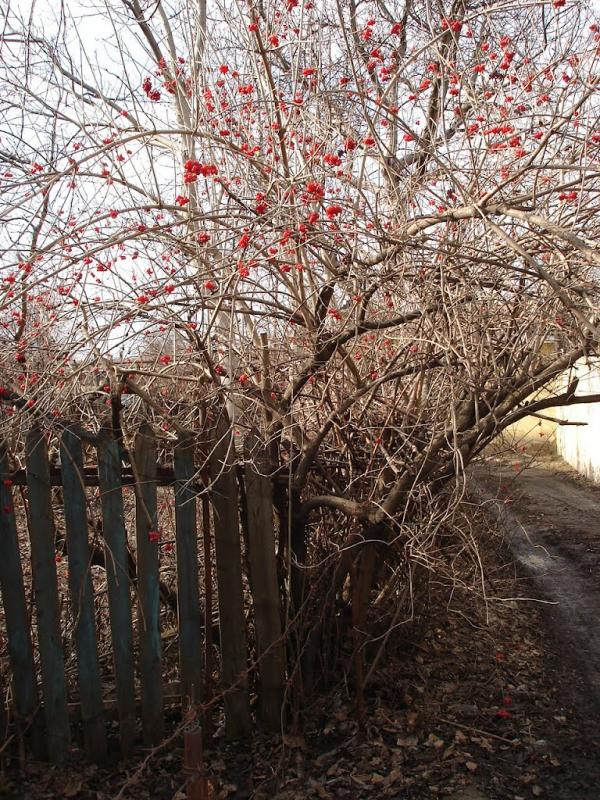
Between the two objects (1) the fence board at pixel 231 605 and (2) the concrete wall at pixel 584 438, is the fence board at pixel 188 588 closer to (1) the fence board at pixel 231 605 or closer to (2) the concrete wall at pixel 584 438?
(1) the fence board at pixel 231 605

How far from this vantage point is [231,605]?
3.87m

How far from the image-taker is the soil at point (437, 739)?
3.57 metres

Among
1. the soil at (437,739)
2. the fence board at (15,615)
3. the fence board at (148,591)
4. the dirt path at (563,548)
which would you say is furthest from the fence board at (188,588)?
the dirt path at (563,548)

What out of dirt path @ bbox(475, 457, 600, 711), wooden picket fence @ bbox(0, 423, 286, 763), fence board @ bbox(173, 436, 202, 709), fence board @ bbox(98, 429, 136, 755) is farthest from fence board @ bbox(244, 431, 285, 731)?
dirt path @ bbox(475, 457, 600, 711)

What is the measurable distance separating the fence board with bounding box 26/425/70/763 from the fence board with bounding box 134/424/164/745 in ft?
1.23

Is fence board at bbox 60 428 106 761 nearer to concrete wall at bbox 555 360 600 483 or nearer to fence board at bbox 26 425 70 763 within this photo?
fence board at bbox 26 425 70 763

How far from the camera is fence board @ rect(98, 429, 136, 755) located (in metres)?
3.59

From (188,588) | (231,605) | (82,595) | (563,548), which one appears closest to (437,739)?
(231,605)

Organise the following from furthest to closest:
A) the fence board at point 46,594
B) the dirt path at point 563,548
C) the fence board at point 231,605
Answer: the dirt path at point 563,548 → the fence board at point 231,605 → the fence board at point 46,594

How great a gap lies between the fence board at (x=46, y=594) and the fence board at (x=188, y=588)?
0.56 meters

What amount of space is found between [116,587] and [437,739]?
177cm

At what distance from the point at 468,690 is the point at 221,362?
7.69ft

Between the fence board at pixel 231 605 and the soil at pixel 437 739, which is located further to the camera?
the fence board at pixel 231 605

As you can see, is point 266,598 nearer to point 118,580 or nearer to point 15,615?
point 118,580
